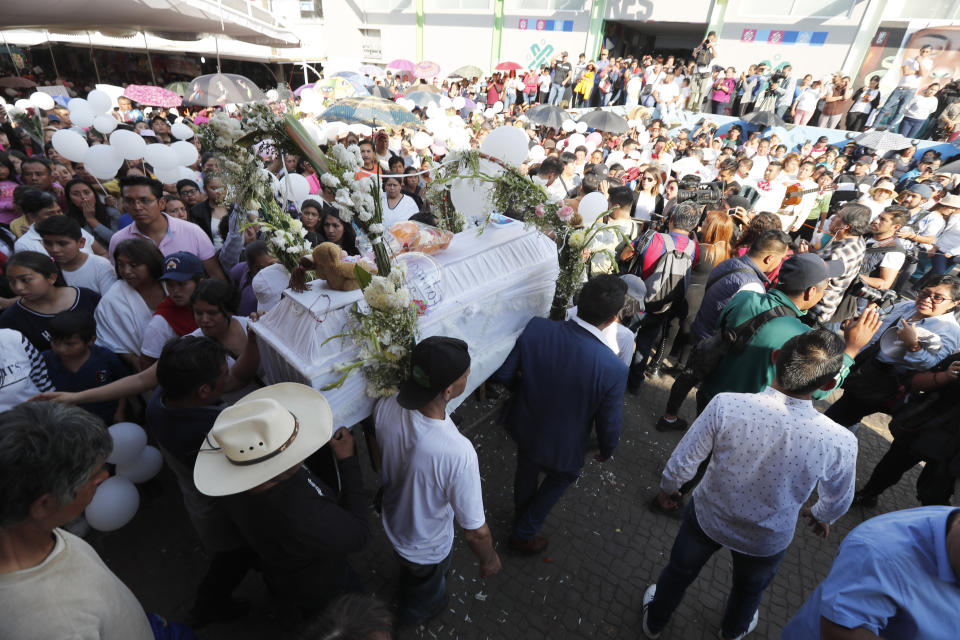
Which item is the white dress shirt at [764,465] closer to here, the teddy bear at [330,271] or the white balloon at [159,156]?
the teddy bear at [330,271]

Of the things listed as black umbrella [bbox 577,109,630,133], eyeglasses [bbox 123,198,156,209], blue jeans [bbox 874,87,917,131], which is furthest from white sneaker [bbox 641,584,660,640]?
blue jeans [bbox 874,87,917,131]

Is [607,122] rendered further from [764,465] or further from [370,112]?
[764,465]

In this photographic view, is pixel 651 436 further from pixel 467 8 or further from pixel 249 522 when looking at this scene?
pixel 467 8

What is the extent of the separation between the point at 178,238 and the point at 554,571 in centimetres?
414

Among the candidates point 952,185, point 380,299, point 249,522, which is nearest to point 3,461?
point 249,522

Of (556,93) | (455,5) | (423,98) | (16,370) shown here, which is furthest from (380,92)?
(16,370)

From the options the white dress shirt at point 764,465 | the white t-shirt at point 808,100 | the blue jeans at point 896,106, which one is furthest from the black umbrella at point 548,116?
the white dress shirt at point 764,465

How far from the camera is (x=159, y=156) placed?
510cm

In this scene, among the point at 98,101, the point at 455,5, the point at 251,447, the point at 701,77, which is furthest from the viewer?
the point at 455,5

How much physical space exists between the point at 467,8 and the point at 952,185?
2046 cm

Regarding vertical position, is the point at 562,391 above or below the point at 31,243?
below

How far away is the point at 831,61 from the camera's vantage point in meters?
14.8

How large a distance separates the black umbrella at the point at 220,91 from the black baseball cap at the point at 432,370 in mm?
10082

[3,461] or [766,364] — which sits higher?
[3,461]
